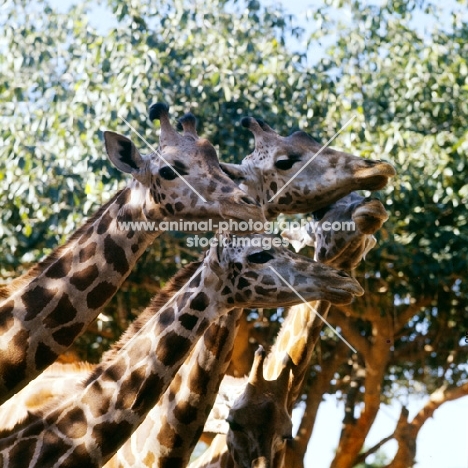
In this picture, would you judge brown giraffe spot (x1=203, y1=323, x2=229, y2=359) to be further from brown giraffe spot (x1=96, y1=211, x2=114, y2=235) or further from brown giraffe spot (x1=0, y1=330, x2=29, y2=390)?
brown giraffe spot (x1=0, y1=330, x2=29, y2=390)

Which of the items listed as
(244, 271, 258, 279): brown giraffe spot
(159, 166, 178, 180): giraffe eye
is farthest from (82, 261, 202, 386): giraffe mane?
(159, 166, 178, 180): giraffe eye

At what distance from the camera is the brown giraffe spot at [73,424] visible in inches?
209

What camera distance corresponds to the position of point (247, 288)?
552 cm

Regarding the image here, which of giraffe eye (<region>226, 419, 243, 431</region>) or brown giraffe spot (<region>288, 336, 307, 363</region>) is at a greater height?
brown giraffe spot (<region>288, 336, 307, 363</region>)

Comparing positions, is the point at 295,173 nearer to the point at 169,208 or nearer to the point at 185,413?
the point at 169,208

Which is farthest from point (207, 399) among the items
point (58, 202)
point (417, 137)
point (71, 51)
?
point (71, 51)

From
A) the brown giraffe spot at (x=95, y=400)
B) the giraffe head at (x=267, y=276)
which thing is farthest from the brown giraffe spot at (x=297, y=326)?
the brown giraffe spot at (x=95, y=400)

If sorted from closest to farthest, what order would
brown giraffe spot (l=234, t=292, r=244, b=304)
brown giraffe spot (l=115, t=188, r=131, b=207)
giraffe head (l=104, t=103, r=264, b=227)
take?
giraffe head (l=104, t=103, r=264, b=227), brown giraffe spot (l=234, t=292, r=244, b=304), brown giraffe spot (l=115, t=188, r=131, b=207)

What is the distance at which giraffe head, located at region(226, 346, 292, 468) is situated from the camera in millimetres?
5840

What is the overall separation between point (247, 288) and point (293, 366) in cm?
115

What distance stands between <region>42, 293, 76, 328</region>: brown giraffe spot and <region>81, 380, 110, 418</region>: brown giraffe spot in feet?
1.40

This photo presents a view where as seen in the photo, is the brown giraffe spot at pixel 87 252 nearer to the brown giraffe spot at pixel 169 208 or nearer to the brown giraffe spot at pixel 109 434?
the brown giraffe spot at pixel 169 208

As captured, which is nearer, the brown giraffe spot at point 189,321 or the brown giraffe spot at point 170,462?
the brown giraffe spot at point 189,321

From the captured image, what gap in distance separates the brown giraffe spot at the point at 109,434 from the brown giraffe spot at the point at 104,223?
3.53 feet
